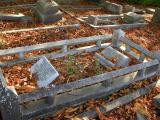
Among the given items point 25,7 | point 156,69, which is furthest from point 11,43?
point 156,69

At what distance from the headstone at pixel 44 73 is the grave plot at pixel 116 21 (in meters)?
4.01

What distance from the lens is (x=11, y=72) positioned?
6340mm

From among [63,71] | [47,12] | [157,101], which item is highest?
[47,12]

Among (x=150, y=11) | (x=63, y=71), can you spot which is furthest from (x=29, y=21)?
(x=150, y=11)

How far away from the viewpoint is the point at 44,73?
18.8 ft

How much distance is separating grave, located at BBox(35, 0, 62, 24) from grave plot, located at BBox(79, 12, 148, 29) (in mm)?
1068

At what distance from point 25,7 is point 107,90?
6.29 meters

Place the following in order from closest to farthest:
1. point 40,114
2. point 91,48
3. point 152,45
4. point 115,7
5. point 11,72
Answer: point 40,114, point 11,72, point 91,48, point 152,45, point 115,7

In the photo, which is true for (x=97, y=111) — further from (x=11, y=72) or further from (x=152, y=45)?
(x=152, y=45)

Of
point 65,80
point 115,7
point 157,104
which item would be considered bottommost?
point 157,104

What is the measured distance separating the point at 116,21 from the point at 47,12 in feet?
9.51

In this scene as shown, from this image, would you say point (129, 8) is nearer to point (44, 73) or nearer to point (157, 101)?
point (157, 101)

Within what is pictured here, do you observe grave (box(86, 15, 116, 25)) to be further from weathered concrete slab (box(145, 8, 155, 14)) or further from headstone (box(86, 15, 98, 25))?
weathered concrete slab (box(145, 8, 155, 14))

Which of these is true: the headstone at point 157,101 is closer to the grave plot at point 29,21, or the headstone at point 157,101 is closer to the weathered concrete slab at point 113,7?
the grave plot at point 29,21
